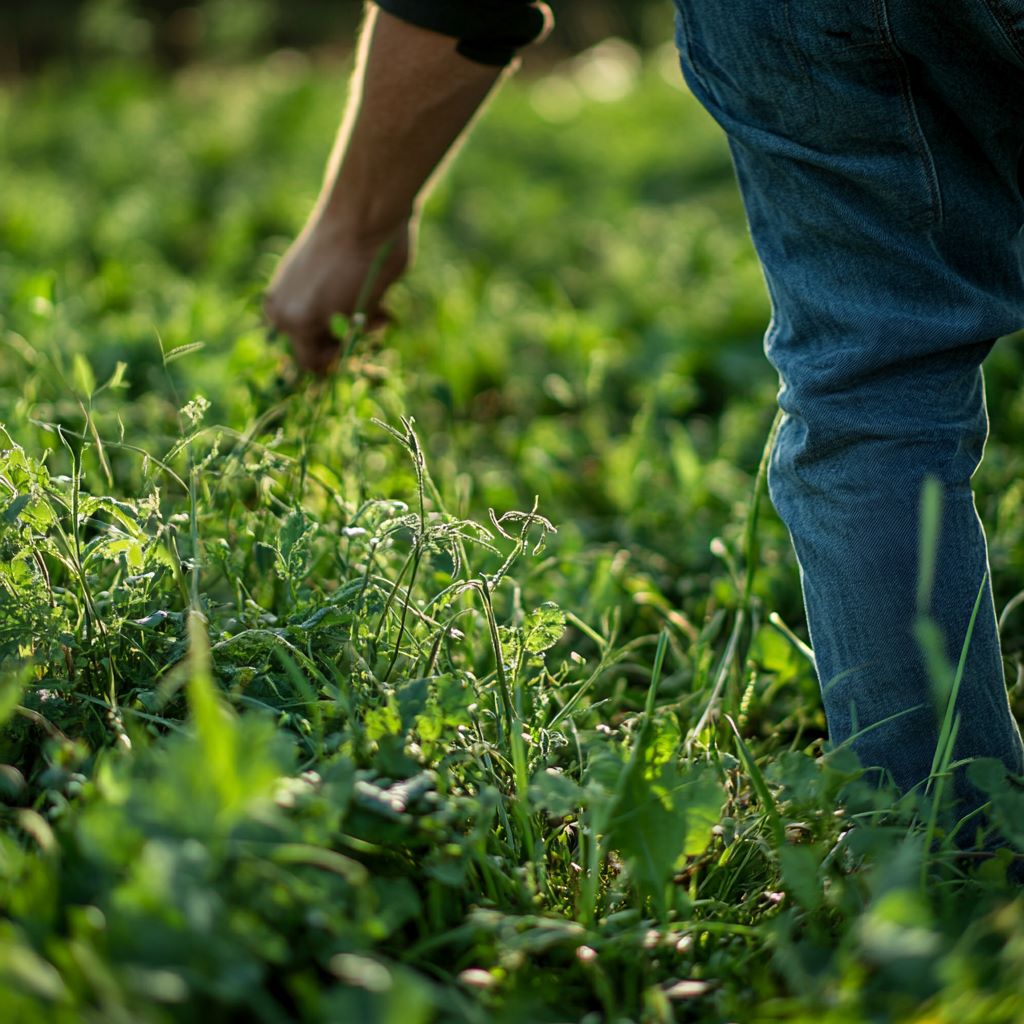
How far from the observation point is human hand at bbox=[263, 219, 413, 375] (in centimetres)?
178

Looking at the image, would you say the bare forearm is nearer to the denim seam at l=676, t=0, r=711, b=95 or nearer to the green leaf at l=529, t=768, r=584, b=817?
the denim seam at l=676, t=0, r=711, b=95

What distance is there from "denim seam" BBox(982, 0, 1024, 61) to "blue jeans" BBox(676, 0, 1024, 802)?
3 cm

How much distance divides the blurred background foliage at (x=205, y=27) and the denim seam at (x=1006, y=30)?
590 centimetres

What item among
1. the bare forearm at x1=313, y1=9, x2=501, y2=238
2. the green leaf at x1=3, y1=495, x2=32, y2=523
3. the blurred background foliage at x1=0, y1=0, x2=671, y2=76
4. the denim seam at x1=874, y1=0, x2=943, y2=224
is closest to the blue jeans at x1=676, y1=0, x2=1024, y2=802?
the denim seam at x1=874, y1=0, x2=943, y2=224

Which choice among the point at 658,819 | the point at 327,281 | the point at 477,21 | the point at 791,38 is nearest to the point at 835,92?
the point at 791,38

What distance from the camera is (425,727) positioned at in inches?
42.6

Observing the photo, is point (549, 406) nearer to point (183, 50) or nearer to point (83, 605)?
point (83, 605)

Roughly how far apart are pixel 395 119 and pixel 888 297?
0.73 metres

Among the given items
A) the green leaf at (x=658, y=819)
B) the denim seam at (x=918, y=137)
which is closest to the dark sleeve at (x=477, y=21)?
the denim seam at (x=918, y=137)

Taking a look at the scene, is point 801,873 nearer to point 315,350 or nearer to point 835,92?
point 835,92

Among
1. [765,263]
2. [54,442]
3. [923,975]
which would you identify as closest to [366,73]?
[765,263]

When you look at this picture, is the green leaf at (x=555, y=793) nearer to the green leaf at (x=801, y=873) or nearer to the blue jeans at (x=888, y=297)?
the green leaf at (x=801, y=873)

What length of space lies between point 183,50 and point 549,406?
9.04m

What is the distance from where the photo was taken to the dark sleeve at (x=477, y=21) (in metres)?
1.44
